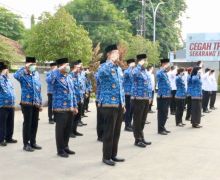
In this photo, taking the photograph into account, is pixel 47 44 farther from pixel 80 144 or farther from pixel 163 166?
pixel 163 166

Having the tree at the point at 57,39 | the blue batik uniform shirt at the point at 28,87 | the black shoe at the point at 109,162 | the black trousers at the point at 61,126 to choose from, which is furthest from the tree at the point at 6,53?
the black shoe at the point at 109,162

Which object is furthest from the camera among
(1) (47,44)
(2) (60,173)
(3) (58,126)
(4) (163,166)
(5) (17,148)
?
(1) (47,44)

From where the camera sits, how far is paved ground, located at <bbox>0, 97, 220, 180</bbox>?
6102 mm

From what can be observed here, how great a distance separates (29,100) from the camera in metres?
7.80

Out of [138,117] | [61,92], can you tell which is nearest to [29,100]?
[61,92]

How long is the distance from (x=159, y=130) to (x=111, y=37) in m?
26.7

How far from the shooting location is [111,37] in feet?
119

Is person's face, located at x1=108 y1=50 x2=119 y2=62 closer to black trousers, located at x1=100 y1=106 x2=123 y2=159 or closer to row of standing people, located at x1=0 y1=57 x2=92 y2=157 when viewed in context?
black trousers, located at x1=100 y1=106 x2=123 y2=159

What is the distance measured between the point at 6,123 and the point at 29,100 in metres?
1.06

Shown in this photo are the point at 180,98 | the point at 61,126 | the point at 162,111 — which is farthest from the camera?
the point at 180,98

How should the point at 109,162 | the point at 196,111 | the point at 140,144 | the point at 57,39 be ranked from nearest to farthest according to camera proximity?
the point at 109,162
the point at 140,144
the point at 196,111
the point at 57,39

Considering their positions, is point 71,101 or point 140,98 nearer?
point 71,101

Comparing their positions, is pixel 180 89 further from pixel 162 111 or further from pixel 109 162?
pixel 109 162

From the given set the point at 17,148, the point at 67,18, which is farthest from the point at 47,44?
the point at 17,148
